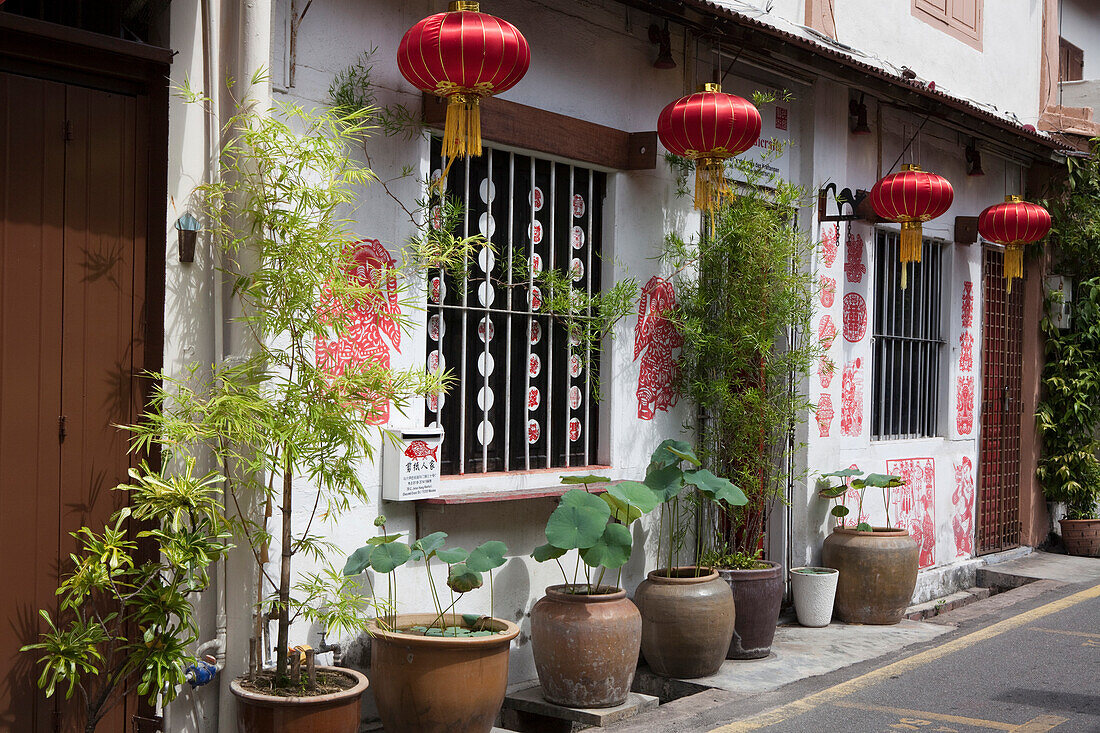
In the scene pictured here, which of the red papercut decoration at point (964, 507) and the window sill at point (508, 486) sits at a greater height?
the window sill at point (508, 486)

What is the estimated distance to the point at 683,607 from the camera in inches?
276

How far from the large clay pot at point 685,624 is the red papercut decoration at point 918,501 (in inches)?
145

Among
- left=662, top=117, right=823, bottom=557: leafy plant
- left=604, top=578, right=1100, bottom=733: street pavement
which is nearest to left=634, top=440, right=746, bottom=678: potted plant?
left=604, top=578, right=1100, bottom=733: street pavement

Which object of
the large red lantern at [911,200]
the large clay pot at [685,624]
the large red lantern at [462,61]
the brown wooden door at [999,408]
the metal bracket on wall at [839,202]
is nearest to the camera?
the large red lantern at [462,61]

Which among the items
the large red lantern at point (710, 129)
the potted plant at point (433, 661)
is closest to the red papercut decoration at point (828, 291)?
the large red lantern at point (710, 129)

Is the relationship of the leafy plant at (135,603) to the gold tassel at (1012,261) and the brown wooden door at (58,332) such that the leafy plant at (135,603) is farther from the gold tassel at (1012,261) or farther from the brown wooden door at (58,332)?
the gold tassel at (1012,261)

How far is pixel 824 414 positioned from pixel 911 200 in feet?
6.06

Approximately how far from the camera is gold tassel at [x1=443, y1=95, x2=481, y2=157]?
5.72m

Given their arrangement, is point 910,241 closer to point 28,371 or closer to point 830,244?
point 830,244

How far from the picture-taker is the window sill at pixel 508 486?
638 cm

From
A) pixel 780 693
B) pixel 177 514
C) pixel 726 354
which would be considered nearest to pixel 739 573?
pixel 780 693

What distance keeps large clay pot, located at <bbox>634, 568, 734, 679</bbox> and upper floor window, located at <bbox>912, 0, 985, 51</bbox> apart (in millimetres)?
6996

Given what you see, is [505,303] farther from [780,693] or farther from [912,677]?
[912,677]

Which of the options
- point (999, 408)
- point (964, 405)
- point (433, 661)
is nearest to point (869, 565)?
point (964, 405)
